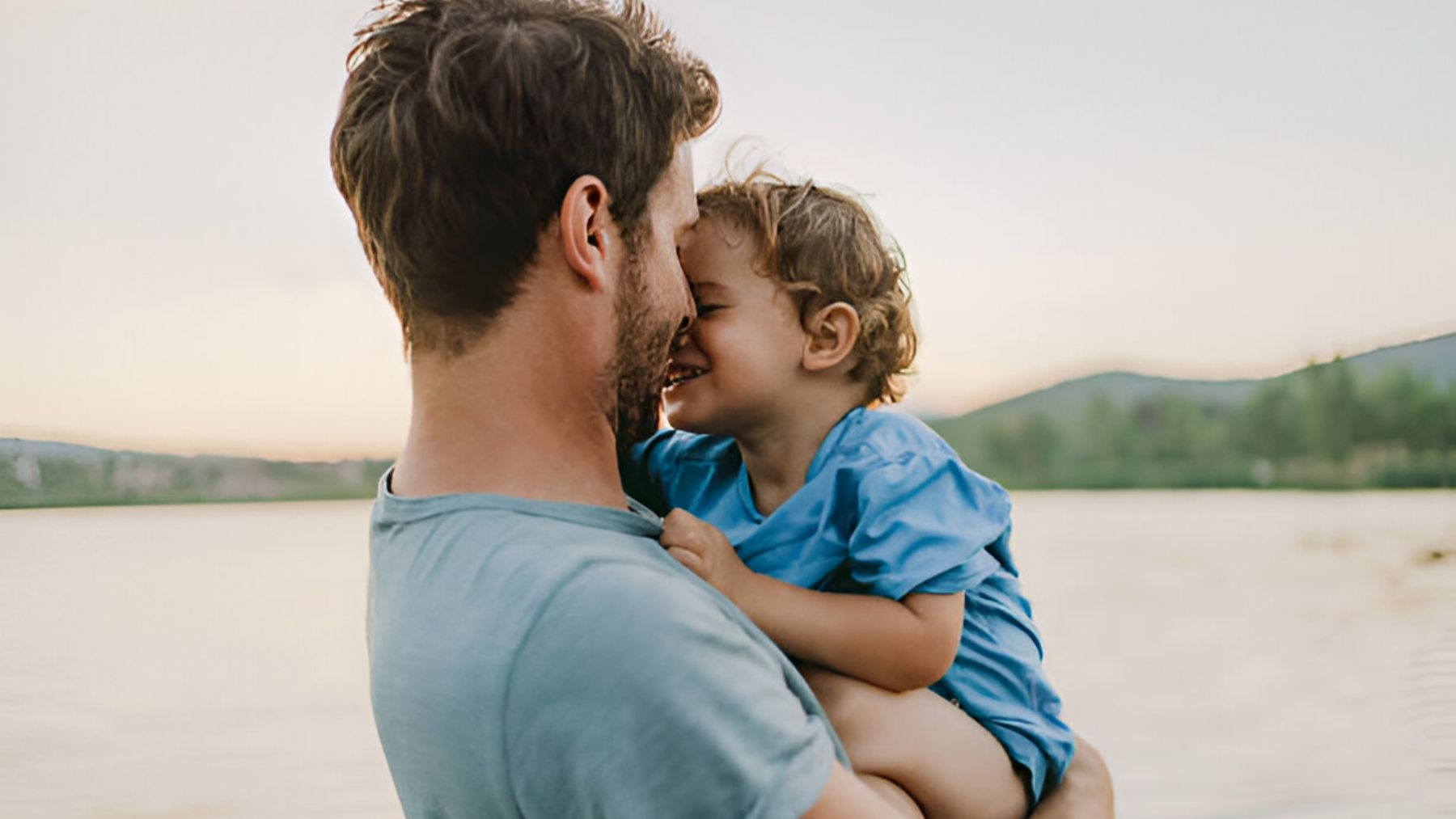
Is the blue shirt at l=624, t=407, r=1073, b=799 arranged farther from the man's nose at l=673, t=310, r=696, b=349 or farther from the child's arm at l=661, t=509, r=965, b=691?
the man's nose at l=673, t=310, r=696, b=349

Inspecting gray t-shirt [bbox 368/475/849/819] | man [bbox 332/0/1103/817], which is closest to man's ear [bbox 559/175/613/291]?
man [bbox 332/0/1103/817]

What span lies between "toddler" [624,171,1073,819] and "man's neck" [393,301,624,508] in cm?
13

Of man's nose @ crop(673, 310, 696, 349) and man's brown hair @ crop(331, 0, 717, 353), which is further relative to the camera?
man's nose @ crop(673, 310, 696, 349)

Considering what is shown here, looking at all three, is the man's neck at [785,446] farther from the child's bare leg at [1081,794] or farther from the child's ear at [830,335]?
the child's bare leg at [1081,794]

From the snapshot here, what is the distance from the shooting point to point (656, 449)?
1.46 m

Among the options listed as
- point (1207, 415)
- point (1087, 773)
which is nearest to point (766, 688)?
point (1087, 773)

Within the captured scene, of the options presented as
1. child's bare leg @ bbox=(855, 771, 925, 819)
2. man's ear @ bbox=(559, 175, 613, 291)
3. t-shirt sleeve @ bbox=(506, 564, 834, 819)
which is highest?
man's ear @ bbox=(559, 175, 613, 291)

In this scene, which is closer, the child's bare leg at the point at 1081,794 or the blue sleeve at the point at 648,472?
the child's bare leg at the point at 1081,794

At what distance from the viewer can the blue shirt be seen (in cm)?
118

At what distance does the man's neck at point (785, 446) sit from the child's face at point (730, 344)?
2 centimetres

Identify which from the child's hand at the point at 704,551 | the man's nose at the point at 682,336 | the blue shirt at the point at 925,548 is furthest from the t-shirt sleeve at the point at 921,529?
the man's nose at the point at 682,336

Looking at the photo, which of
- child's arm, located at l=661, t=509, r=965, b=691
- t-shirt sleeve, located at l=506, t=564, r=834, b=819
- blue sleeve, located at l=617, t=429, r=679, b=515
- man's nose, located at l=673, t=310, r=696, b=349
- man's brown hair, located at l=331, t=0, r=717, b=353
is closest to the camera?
t-shirt sleeve, located at l=506, t=564, r=834, b=819

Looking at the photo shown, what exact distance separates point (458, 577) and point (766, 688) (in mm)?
236

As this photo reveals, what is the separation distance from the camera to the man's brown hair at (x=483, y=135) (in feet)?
3.36
